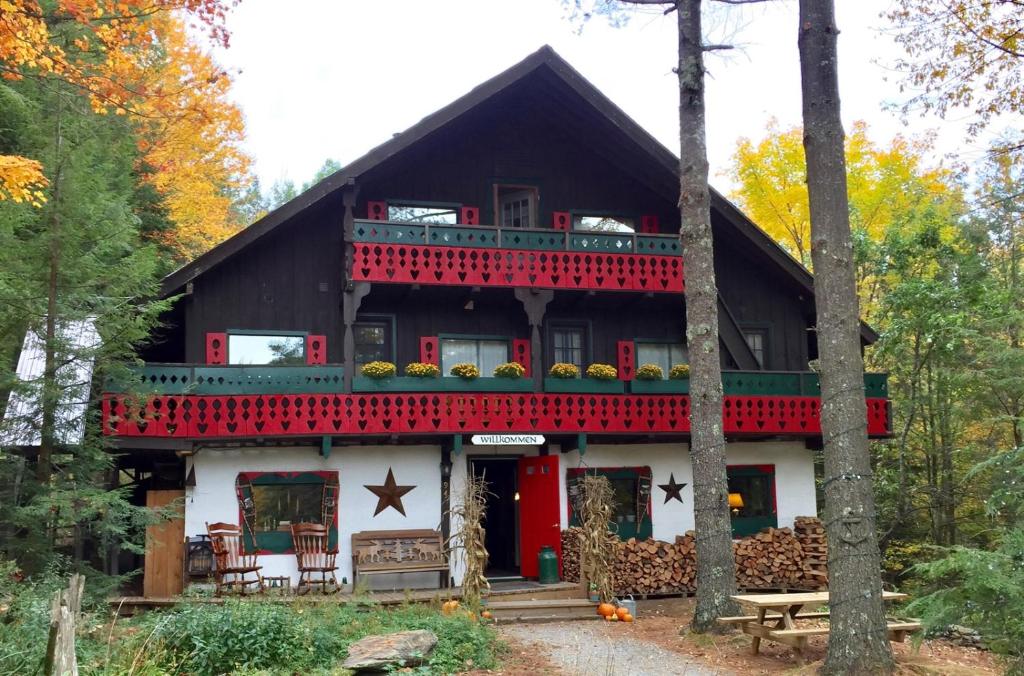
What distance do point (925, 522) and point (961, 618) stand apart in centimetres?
1660

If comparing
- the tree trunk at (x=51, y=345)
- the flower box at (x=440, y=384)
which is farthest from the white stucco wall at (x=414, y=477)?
the tree trunk at (x=51, y=345)

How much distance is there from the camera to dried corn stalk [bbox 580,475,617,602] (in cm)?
1527

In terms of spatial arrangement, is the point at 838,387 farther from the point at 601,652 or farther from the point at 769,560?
the point at 769,560

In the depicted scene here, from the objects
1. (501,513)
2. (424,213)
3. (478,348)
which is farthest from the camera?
(501,513)

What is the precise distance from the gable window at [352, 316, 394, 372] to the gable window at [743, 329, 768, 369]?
798cm

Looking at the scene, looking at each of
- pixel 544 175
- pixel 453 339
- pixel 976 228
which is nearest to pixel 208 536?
pixel 453 339

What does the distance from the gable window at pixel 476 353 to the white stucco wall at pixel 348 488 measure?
205 cm

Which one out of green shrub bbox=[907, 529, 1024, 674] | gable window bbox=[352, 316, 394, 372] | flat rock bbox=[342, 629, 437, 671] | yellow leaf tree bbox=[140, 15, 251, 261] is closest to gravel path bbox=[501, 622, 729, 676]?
flat rock bbox=[342, 629, 437, 671]

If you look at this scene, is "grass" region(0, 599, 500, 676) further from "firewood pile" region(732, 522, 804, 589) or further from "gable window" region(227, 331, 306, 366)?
"firewood pile" region(732, 522, 804, 589)

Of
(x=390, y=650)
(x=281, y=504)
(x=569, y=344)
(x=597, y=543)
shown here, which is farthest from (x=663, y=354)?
(x=390, y=650)

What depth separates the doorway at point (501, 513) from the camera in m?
19.2

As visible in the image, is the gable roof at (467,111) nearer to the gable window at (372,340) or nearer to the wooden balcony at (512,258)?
the wooden balcony at (512,258)

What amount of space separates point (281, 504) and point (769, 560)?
9232 mm

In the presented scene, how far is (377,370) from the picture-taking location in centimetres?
1725
